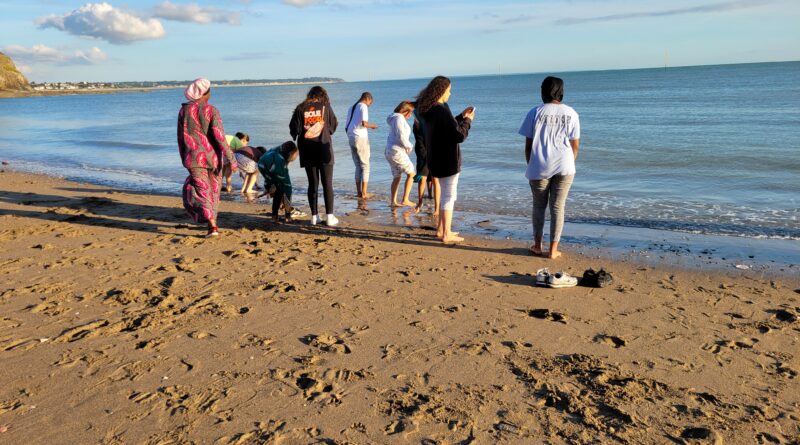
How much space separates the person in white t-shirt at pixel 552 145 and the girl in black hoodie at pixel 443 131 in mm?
729

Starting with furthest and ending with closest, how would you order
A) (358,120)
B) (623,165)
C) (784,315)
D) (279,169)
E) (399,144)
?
(623,165) < (358,120) < (399,144) < (279,169) < (784,315)

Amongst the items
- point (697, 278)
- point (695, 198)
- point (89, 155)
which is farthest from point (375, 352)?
point (89, 155)

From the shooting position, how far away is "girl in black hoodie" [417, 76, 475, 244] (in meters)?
5.96

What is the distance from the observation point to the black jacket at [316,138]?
681 cm

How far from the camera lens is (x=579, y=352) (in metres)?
3.74

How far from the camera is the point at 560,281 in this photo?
4961 millimetres

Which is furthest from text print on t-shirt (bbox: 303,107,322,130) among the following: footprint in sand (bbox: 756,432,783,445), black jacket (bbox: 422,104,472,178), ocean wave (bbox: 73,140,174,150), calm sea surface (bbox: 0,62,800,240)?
ocean wave (bbox: 73,140,174,150)

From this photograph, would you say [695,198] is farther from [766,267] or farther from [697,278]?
[697,278]

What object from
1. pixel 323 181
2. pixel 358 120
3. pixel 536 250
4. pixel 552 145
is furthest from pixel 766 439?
pixel 358 120

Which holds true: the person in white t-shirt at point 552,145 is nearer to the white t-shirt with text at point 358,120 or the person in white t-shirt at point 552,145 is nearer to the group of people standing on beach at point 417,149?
the group of people standing on beach at point 417,149

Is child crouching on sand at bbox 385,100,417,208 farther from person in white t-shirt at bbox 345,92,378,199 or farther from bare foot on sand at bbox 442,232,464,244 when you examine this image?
bare foot on sand at bbox 442,232,464,244

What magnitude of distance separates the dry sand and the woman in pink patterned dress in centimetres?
80

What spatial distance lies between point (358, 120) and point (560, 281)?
462 cm

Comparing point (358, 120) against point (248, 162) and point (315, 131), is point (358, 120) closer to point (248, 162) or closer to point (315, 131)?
point (315, 131)
